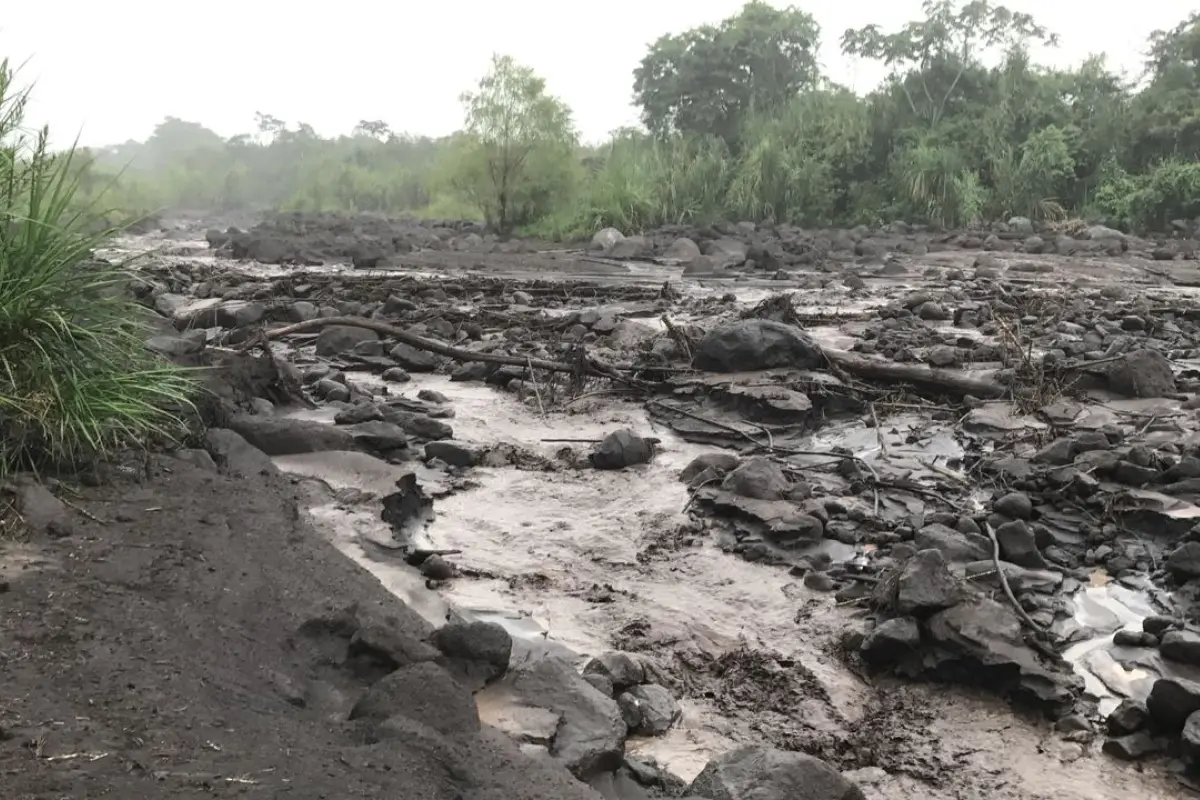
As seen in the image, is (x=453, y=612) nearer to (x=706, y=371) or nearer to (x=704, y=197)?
(x=706, y=371)

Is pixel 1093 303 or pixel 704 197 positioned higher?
pixel 704 197

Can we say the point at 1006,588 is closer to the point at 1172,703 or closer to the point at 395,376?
the point at 1172,703

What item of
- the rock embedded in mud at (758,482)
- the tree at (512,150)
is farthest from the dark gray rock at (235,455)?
the tree at (512,150)

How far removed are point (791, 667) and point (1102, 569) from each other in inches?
71.8

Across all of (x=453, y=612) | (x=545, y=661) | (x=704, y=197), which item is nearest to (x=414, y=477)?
(x=453, y=612)

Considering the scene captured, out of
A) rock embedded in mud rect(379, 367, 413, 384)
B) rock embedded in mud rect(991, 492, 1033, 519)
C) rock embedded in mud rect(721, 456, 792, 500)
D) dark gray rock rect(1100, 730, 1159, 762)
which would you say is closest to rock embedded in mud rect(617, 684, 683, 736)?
dark gray rock rect(1100, 730, 1159, 762)

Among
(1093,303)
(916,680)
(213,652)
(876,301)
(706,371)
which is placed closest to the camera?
(213,652)

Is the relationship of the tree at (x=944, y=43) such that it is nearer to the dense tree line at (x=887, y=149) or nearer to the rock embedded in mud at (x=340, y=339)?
the dense tree line at (x=887, y=149)

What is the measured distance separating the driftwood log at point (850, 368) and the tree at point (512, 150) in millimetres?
20818

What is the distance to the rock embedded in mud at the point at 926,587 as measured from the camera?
371 centimetres

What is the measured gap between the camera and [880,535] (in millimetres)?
4863

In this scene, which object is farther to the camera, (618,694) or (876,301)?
(876,301)

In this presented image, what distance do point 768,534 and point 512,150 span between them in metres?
25.8

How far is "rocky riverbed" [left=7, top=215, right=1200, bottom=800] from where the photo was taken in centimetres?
310
